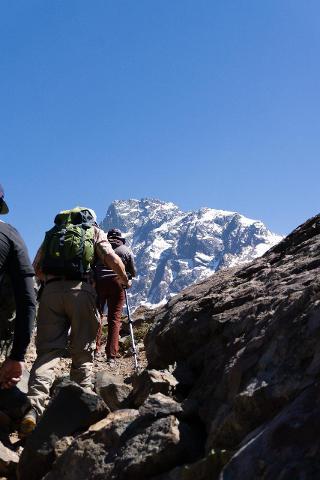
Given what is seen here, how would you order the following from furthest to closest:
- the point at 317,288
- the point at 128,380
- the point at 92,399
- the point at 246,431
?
the point at 128,380, the point at 92,399, the point at 317,288, the point at 246,431

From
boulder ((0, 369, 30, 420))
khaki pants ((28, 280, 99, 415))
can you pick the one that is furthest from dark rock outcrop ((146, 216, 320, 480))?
boulder ((0, 369, 30, 420))

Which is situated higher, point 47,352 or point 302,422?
point 47,352

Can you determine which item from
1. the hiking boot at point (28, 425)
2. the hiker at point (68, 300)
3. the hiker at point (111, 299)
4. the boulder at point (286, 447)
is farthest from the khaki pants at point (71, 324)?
the hiker at point (111, 299)

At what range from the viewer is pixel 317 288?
4.96m

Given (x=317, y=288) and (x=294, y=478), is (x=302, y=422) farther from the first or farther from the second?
(x=317, y=288)

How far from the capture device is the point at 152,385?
580 cm

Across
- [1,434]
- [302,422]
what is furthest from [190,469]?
[1,434]

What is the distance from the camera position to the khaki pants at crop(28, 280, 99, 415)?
A: 691cm

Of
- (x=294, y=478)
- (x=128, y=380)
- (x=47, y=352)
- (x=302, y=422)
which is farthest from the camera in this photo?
(x=128, y=380)

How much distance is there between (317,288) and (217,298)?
210cm

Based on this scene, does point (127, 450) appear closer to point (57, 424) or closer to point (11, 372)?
point (57, 424)

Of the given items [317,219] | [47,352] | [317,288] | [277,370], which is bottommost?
[277,370]

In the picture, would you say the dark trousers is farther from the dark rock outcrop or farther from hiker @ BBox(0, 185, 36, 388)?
hiker @ BBox(0, 185, 36, 388)

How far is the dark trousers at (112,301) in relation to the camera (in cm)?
→ 1136
